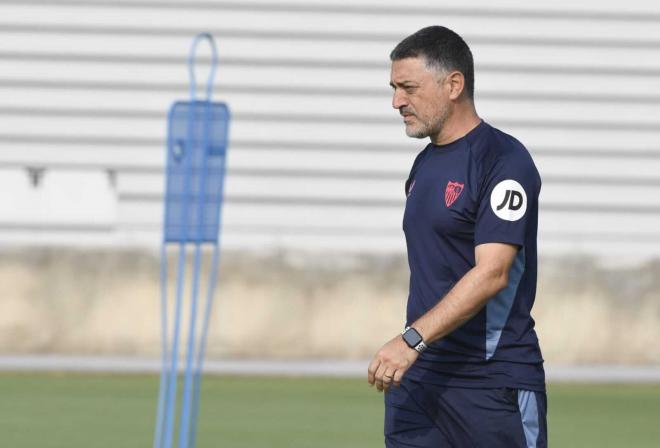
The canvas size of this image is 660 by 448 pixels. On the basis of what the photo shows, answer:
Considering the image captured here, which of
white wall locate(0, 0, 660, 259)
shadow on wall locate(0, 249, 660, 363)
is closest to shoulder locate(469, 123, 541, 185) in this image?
shadow on wall locate(0, 249, 660, 363)

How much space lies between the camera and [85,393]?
13477mm

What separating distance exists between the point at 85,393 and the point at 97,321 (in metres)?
2.04

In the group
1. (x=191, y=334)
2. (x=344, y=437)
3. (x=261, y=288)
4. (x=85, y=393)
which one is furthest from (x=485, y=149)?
(x=261, y=288)

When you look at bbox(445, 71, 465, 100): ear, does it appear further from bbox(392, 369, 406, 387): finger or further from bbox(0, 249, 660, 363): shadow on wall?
bbox(0, 249, 660, 363): shadow on wall

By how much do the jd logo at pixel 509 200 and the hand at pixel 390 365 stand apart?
53cm

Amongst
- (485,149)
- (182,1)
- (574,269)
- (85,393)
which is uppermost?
(182,1)

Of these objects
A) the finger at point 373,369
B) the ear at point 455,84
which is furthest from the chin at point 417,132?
the finger at point 373,369

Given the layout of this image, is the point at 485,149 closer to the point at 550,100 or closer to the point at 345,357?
the point at 345,357

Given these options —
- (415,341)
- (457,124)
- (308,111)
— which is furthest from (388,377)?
(308,111)

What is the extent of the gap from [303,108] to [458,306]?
11.8m

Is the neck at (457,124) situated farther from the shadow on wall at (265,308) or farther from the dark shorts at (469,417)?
the shadow on wall at (265,308)

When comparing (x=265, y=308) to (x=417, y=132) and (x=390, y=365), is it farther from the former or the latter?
(x=390, y=365)

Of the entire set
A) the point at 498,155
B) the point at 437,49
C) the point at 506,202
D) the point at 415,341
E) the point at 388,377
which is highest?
the point at 437,49

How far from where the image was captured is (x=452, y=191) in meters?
5.44
